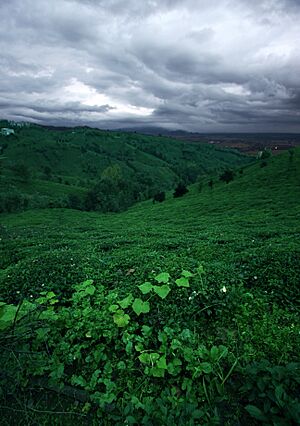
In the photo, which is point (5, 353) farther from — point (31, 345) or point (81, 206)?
point (81, 206)

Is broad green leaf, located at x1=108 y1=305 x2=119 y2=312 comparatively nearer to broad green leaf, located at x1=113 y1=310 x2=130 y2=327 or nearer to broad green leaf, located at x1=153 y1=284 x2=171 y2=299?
broad green leaf, located at x1=113 y1=310 x2=130 y2=327

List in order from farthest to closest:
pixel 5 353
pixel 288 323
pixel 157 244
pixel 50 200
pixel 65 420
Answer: pixel 50 200
pixel 157 244
pixel 288 323
pixel 5 353
pixel 65 420

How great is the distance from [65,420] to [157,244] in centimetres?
969

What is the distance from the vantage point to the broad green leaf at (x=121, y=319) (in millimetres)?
4961

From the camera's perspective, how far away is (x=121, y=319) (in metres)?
5.04

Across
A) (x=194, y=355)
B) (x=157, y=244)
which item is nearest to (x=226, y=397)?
(x=194, y=355)

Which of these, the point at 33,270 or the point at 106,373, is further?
the point at 33,270

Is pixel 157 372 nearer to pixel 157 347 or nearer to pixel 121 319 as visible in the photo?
pixel 157 347

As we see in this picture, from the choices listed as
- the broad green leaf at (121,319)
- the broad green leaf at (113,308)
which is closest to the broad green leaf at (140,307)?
the broad green leaf at (121,319)

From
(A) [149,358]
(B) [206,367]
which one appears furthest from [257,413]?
(A) [149,358]

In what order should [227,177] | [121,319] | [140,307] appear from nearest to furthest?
[121,319] < [140,307] < [227,177]

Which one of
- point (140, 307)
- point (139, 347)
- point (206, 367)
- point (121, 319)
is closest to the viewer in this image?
point (206, 367)

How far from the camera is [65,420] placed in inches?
143

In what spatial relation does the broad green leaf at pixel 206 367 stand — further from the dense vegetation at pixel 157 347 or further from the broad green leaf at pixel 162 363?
the broad green leaf at pixel 162 363
